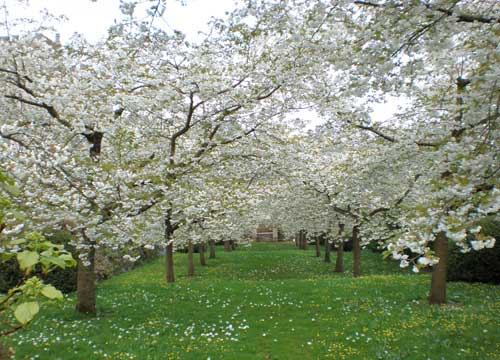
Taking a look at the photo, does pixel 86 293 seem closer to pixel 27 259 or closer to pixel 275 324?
pixel 275 324

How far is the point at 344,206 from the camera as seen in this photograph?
1579 cm

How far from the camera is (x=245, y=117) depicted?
Answer: 11172 millimetres

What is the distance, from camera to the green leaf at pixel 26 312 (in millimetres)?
1744

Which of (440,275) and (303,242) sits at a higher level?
(440,275)

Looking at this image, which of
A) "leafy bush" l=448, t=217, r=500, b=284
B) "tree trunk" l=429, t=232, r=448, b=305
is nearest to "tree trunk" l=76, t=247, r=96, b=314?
"tree trunk" l=429, t=232, r=448, b=305

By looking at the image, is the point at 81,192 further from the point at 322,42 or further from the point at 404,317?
the point at 404,317

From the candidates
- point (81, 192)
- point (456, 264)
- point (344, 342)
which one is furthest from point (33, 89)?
point (456, 264)

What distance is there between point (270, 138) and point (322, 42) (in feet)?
17.7

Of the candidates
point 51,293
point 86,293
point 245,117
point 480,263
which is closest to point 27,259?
point 51,293

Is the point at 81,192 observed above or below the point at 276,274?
above

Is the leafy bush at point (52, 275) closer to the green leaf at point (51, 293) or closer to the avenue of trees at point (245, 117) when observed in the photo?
the avenue of trees at point (245, 117)

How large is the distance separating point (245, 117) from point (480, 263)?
971 centimetres

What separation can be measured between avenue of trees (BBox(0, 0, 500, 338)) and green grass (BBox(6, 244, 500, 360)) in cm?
123

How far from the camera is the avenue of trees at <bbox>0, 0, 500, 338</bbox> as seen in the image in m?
5.13
